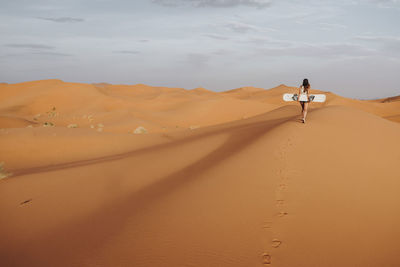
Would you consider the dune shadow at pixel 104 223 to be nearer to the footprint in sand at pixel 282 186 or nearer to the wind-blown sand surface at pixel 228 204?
the wind-blown sand surface at pixel 228 204

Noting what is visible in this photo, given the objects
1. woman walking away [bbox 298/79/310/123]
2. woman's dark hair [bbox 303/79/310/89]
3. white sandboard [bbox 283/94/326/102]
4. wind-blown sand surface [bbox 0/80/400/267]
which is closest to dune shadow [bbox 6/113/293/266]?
wind-blown sand surface [bbox 0/80/400/267]

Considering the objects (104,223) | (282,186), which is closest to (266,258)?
(282,186)

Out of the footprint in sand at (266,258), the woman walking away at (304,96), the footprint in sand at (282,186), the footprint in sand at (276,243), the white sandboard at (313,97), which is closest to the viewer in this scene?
the footprint in sand at (266,258)

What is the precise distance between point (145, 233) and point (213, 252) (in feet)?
3.86

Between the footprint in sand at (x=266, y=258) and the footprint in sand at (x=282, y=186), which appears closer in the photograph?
the footprint in sand at (x=266, y=258)

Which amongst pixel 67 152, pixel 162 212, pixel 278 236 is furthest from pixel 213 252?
pixel 67 152

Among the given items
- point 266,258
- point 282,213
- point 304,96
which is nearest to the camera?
point 266,258

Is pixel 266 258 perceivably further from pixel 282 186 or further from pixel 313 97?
pixel 313 97

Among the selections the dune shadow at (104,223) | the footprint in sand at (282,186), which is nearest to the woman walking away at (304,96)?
the dune shadow at (104,223)

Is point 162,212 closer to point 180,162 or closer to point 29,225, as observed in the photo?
point 29,225

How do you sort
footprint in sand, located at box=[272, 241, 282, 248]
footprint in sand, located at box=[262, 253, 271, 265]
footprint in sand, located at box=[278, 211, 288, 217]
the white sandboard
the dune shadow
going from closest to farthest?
footprint in sand, located at box=[262, 253, 271, 265] < footprint in sand, located at box=[272, 241, 282, 248] < the dune shadow < footprint in sand, located at box=[278, 211, 288, 217] < the white sandboard

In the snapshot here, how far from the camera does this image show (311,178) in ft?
19.9

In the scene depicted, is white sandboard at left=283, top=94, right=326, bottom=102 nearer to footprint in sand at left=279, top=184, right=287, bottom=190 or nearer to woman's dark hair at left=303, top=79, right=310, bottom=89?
woman's dark hair at left=303, top=79, right=310, bottom=89

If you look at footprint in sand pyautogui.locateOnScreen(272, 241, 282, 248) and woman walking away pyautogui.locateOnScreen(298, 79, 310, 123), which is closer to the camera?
footprint in sand pyautogui.locateOnScreen(272, 241, 282, 248)
